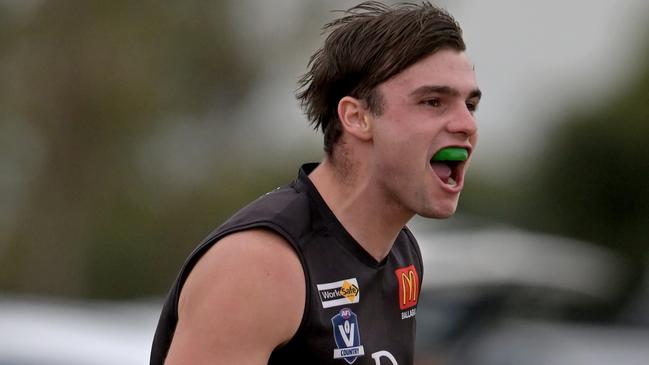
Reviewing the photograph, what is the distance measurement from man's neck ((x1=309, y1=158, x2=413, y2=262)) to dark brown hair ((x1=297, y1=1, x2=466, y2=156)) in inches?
4.7

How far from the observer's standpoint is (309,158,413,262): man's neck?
4.56 meters

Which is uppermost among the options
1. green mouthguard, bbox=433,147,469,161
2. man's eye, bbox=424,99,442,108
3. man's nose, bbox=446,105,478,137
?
man's eye, bbox=424,99,442,108

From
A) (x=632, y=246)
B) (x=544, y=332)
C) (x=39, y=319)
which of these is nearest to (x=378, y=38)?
(x=39, y=319)

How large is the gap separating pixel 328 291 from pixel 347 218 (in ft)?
1.05

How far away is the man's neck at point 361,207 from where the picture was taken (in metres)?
4.56

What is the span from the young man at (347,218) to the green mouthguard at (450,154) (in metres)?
0.02

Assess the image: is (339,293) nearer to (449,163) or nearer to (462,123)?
(449,163)

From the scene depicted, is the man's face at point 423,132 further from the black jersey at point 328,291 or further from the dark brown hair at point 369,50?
the black jersey at point 328,291

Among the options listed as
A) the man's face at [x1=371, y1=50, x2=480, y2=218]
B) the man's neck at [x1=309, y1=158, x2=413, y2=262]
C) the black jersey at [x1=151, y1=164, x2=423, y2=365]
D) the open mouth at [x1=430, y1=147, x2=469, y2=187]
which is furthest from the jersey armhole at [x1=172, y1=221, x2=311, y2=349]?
the open mouth at [x1=430, y1=147, x2=469, y2=187]

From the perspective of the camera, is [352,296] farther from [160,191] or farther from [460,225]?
[160,191]

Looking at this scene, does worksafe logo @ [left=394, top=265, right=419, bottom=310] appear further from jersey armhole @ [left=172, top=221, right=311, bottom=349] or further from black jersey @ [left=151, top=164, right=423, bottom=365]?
jersey armhole @ [left=172, top=221, right=311, bottom=349]

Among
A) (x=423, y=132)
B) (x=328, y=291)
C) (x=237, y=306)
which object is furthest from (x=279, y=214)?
(x=423, y=132)

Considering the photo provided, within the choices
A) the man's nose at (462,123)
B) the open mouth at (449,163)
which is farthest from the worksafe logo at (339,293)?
the man's nose at (462,123)

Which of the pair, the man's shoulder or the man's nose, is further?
the man's nose
